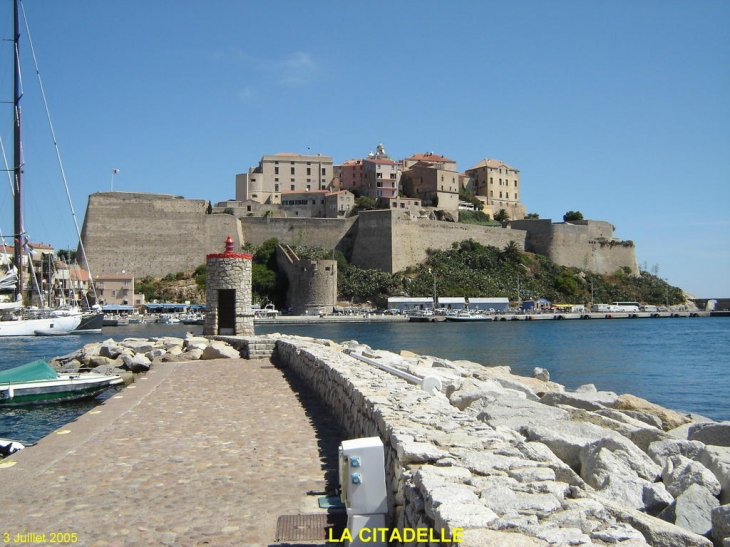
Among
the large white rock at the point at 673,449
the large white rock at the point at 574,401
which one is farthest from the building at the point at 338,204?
the large white rock at the point at 673,449

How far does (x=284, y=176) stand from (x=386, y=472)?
6716cm

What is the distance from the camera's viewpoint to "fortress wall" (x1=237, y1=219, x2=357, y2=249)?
190 feet

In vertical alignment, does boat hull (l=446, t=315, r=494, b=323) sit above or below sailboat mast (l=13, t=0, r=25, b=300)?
below

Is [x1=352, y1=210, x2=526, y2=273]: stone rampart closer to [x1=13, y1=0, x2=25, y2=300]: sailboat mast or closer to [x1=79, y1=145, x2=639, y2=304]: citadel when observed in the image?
[x1=79, y1=145, x2=639, y2=304]: citadel

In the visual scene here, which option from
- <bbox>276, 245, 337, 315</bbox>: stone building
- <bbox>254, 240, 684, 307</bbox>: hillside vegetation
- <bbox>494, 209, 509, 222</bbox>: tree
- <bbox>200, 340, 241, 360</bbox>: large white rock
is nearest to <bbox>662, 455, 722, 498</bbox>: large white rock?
<bbox>200, 340, 241, 360</bbox>: large white rock

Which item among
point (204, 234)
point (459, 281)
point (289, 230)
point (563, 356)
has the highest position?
point (289, 230)

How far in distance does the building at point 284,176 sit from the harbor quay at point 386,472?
204ft

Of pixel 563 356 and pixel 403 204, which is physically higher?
pixel 403 204

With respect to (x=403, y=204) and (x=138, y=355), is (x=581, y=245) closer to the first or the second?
(x=403, y=204)

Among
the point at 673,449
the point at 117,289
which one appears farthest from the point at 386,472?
the point at 117,289

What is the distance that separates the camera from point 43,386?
39.1 feet

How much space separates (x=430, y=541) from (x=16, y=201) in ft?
126

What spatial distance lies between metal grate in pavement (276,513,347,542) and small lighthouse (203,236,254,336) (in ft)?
41.7

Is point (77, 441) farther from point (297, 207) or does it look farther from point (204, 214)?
point (297, 207)
